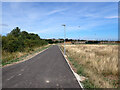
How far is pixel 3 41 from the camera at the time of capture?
13.6m

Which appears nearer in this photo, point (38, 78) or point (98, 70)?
point (38, 78)

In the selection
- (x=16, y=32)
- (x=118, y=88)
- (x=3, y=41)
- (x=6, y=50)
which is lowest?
(x=118, y=88)

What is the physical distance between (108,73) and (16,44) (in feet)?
49.3

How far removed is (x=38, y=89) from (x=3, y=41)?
38.3 ft

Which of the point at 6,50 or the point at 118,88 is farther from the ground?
the point at 6,50

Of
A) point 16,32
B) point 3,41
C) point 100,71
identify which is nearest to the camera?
point 100,71

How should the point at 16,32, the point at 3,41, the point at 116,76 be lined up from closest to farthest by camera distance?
the point at 116,76 < the point at 3,41 < the point at 16,32

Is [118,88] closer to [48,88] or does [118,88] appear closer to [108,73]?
[108,73]

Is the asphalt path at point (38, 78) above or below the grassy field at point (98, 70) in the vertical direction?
below

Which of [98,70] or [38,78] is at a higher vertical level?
[98,70]

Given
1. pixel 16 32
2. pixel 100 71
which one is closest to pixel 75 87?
pixel 100 71

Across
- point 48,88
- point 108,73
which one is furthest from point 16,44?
point 108,73

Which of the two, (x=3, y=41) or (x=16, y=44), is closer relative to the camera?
(x=3, y=41)

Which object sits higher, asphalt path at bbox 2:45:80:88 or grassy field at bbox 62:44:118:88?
grassy field at bbox 62:44:118:88
